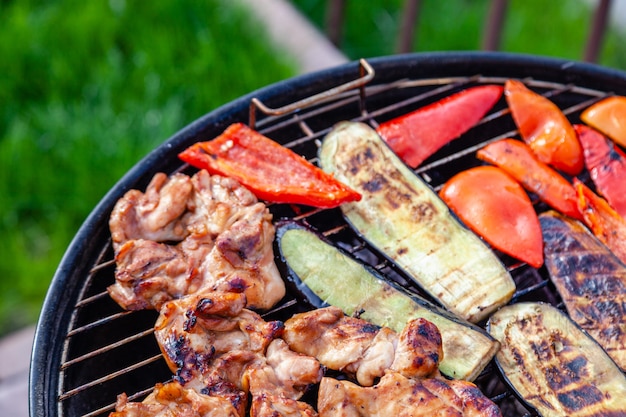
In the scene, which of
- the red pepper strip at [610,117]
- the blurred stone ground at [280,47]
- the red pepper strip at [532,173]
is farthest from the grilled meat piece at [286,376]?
the blurred stone ground at [280,47]

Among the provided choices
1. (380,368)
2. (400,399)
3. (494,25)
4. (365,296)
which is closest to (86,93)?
(494,25)

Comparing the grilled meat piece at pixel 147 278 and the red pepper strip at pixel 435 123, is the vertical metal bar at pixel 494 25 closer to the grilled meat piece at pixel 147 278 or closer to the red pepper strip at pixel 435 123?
the red pepper strip at pixel 435 123

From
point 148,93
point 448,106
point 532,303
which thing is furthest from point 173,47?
point 532,303

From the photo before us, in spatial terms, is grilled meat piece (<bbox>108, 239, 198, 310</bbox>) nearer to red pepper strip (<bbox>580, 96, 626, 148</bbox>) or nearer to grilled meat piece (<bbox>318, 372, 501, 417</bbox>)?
grilled meat piece (<bbox>318, 372, 501, 417</bbox>)

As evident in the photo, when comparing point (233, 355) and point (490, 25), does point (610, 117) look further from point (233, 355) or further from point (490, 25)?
point (233, 355)

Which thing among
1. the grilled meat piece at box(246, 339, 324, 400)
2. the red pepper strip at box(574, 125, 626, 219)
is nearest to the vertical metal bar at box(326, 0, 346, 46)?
the red pepper strip at box(574, 125, 626, 219)
